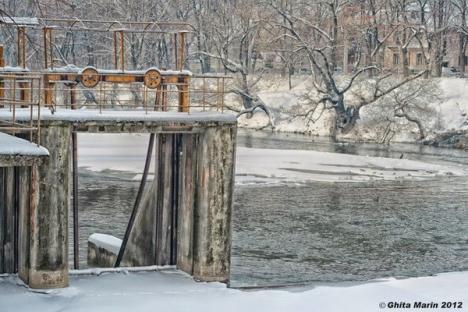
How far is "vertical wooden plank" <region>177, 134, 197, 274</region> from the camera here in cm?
1577

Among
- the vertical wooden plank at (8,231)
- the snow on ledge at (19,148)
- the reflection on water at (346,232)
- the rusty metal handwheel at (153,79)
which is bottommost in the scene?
the reflection on water at (346,232)

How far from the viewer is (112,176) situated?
112 ft

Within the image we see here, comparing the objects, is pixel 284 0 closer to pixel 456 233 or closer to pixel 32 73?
pixel 456 233

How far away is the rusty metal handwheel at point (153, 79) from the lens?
1783 cm

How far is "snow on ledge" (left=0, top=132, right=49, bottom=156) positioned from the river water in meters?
6.90

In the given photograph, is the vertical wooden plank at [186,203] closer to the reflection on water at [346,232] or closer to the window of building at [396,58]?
the reflection on water at [346,232]

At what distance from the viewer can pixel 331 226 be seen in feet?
84.3

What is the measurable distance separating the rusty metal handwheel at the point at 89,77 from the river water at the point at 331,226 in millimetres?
4911

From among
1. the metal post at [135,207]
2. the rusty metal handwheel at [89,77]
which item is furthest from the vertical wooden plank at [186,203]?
the rusty metal handwheel at [89,77]

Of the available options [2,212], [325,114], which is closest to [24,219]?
[2,212]

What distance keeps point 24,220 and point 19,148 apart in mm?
2073

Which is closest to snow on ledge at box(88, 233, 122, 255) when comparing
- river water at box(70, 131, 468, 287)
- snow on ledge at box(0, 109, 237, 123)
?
river water at box(70, 131, 468, 287)

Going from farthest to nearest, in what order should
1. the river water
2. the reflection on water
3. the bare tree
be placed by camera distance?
the bare tree → the river water → the reflection on water

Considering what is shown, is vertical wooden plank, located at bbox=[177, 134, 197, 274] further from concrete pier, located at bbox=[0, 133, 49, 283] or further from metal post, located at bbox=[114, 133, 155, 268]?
concrete pier, located at bbox=[0, 133, 49, 283]
